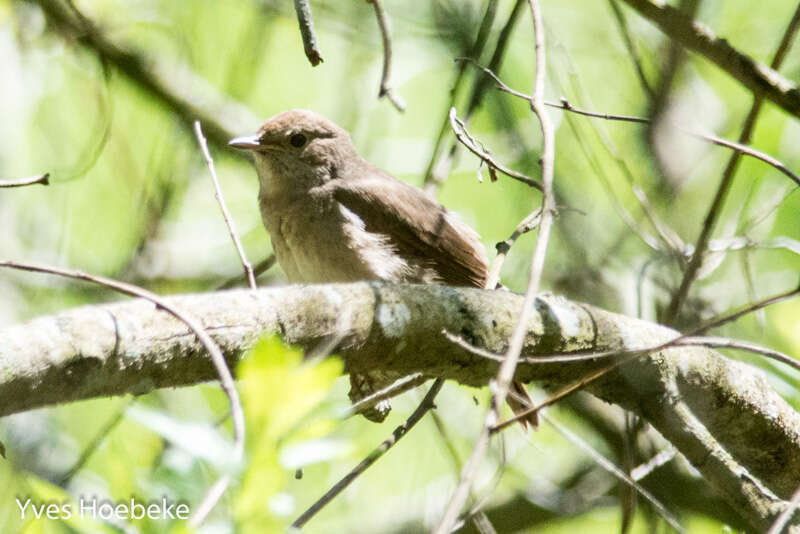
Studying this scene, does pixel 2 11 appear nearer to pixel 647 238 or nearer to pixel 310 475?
pixel 310 475

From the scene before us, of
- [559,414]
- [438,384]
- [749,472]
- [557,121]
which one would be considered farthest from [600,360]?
[557,121]

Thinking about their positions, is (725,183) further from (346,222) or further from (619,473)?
(346,222)

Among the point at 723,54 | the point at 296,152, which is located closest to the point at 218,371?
the point at 723,54

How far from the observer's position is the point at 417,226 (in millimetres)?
4781

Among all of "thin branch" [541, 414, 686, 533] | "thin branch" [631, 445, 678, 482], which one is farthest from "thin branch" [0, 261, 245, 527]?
"thin branch" [631, 445, 678, 482]

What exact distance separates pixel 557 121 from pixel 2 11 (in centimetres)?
318

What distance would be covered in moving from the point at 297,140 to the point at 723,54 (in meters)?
2.53

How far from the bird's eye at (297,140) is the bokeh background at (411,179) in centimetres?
80

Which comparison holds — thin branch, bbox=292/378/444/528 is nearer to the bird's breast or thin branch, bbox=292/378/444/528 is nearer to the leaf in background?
the leaf in background

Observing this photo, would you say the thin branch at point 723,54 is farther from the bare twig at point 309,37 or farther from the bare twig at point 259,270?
the bare twig at point 259,270

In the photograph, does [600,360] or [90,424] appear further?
[90,424]

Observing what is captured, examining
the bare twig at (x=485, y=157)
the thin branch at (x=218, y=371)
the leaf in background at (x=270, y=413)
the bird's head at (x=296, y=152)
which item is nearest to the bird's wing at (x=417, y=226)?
the bird's head at (x=296, y=152)

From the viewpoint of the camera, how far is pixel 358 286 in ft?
9.12

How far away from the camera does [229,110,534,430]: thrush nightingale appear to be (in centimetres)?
462
